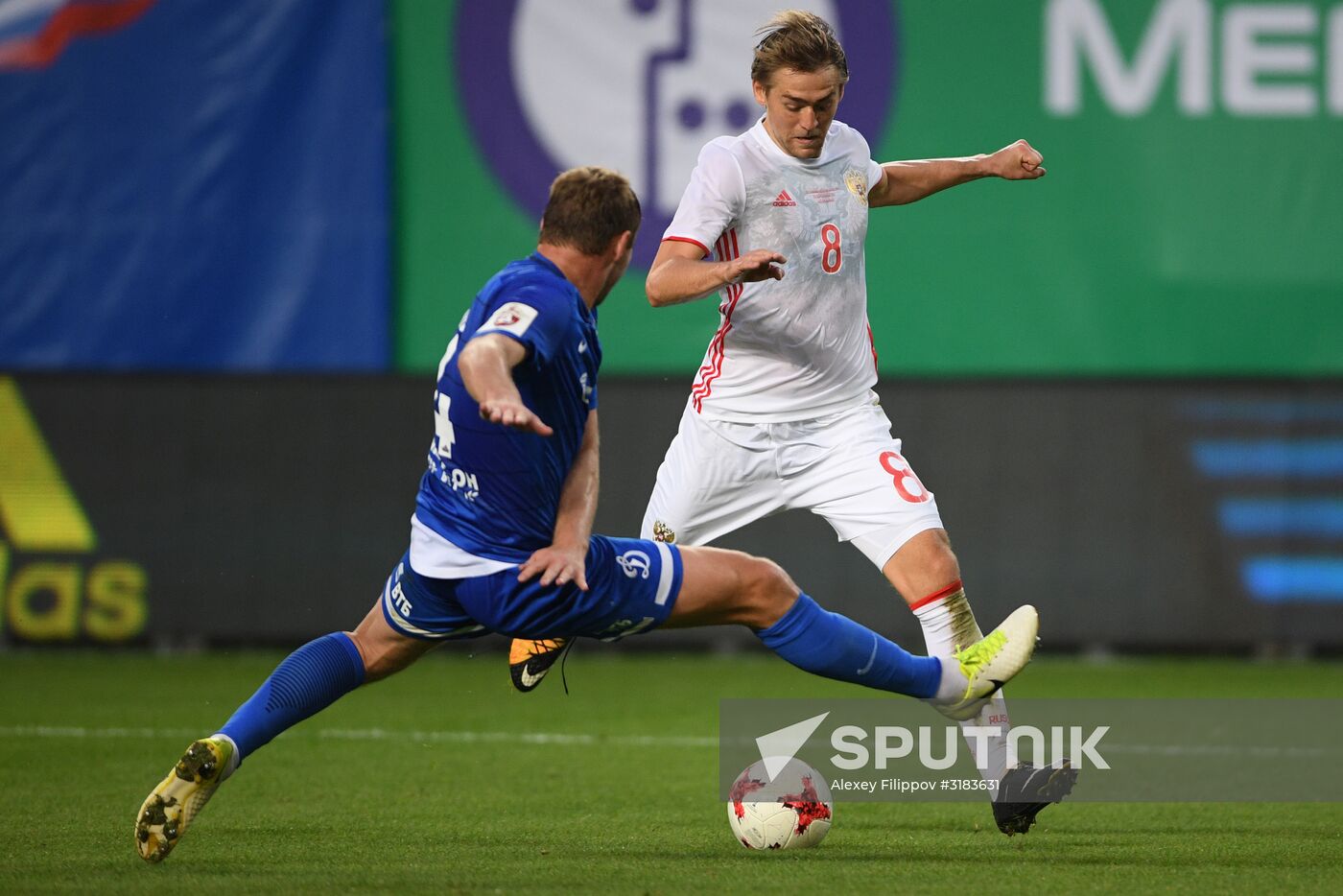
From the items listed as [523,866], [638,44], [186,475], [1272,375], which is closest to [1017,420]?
[1272,375]

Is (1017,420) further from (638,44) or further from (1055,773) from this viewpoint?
(1055,773)

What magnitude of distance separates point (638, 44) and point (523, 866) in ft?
25.8

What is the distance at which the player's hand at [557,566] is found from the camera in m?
5.09

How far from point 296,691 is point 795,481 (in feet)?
5.92

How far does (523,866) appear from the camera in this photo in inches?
211

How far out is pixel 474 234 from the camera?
12531mm

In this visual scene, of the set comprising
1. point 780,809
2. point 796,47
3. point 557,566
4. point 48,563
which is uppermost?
point 796,47

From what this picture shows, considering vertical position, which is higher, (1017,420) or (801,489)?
(801,489)

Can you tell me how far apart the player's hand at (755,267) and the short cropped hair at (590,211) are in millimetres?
310

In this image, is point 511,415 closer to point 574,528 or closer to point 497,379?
point 497,379

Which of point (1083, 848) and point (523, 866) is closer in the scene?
point (523, 866)

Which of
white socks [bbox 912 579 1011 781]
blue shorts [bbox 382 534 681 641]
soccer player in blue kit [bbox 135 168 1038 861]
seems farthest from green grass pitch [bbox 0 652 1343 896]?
blue shorts [bbox 382 534 681 641]

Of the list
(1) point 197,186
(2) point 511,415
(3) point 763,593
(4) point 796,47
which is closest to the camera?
(2) point 511,415

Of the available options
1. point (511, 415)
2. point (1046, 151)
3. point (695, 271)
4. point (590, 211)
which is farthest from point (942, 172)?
point (1046, 151)
